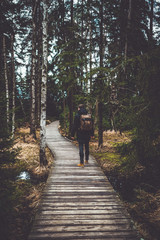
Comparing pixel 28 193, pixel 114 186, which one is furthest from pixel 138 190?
pixel 28 193

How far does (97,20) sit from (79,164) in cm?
838

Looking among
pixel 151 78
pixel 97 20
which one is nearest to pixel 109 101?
pixel 151 78

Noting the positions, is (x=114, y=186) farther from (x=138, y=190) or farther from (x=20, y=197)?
(x=20, y=197)

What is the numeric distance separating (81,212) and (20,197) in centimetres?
315

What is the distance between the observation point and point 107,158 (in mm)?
9203

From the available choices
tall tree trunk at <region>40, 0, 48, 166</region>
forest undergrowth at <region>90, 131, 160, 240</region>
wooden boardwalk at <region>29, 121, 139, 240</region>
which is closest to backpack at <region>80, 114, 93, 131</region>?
forest undergrowth at <region>90, 131, 160, 240</region>

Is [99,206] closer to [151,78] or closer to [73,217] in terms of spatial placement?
[73,217]

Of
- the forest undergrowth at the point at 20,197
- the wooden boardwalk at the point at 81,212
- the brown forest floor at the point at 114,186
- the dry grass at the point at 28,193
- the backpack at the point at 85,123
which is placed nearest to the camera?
the wooden boardwalk at the point at 81,212

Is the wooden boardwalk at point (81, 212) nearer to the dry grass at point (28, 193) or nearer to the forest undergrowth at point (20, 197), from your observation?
the forest undergrowth at point (20, 197)

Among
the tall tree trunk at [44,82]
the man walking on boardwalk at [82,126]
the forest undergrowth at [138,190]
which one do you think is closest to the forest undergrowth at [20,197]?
the tall tree trunk at [44,82]

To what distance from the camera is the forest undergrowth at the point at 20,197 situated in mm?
3527

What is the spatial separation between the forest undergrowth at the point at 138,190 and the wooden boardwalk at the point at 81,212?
3.49 feet

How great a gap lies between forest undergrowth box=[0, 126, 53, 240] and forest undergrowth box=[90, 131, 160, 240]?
3.15m

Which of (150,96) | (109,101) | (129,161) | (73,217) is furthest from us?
(109,101)
